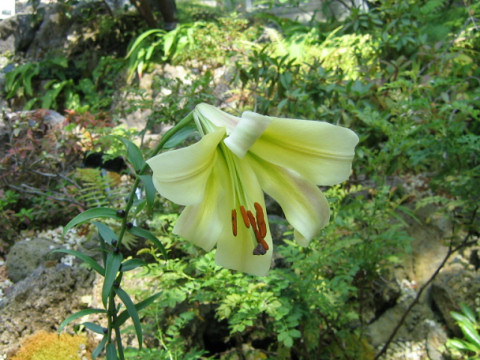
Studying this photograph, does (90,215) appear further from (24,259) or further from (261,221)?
(24,259)

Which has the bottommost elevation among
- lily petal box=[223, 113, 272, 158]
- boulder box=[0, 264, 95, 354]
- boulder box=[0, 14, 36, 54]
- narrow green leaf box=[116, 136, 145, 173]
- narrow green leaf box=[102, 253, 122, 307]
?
boulder box=[0, 264, 95, 354]

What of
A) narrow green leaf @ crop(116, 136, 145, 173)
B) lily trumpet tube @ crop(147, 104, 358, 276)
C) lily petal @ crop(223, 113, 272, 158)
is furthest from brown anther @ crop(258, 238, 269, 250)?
narrow green leaf @ crop(116, 136, 145, 173)

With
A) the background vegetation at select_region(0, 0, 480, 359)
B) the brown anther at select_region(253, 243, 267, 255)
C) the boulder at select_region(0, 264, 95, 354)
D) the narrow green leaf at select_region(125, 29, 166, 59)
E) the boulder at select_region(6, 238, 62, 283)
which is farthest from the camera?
the narrow green leaf at select_region(125, 29, 166, 59)

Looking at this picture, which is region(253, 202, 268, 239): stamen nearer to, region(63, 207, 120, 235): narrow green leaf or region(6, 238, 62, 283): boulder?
region(63, 207, 120, 235): narrow green leaf

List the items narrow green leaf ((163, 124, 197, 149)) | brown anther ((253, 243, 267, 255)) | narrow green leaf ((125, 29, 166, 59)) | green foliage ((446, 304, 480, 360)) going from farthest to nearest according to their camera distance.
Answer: narrow green leaf ((125, 29, 166, 59)) → green foliage ((446, 304, 480, 360)) → narrow green leaf ((163, 124, 197, 149)) → brown anther ((253, 243, 267, 255))

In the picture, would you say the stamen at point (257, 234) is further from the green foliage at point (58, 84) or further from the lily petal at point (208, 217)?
the green foliage at point (58, 84)

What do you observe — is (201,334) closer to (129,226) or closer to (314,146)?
(129,226)
